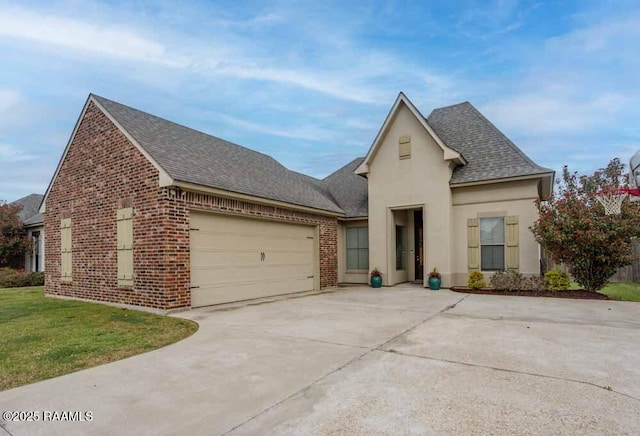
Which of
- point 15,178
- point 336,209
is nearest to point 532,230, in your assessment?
point 336,209

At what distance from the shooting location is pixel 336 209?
14.2 m

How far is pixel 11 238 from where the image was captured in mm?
19078

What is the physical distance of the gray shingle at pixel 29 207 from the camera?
20.9 meters

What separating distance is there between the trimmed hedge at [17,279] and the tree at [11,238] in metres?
2.32

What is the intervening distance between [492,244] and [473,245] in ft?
1.91

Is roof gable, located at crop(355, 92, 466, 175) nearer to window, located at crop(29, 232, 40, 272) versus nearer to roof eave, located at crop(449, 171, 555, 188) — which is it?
roof eave, located at crop(449, 171, 555, 188)

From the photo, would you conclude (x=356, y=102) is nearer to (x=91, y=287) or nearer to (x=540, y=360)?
(x=91, y=287)

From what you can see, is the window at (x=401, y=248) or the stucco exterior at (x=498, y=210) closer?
the stucco exterior at (x=498, y=210)

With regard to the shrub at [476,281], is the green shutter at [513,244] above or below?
above

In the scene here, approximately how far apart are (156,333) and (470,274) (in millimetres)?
9610

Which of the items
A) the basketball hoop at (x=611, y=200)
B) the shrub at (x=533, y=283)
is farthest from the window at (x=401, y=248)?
the basketball hoop at (x=611, y=200)

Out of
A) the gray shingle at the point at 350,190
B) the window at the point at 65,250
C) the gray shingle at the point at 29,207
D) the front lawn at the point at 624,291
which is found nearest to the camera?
the window at the point at 65,250

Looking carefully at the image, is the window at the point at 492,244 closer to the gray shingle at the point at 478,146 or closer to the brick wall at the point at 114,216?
the gray shingle at the point at 478,146

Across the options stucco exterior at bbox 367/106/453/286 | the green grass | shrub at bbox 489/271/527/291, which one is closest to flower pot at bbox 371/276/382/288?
stucco exterior at bbox 367/106/453/286
